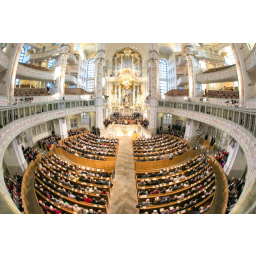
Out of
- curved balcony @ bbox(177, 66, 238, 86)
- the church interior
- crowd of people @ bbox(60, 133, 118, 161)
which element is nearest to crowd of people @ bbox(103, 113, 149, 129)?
the church interior

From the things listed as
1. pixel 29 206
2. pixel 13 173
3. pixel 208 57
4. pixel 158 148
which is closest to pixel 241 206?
pixel 29 206

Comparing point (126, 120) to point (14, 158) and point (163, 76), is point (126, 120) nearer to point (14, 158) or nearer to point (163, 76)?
point (163, 76)

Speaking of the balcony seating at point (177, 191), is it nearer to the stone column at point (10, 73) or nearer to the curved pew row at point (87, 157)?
the curved pew row at point (87, 157)

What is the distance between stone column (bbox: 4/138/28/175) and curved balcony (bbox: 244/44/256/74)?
15.5m

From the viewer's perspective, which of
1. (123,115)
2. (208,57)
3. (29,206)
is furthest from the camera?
(123,115)

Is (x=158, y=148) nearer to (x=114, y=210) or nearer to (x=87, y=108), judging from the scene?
(x=114, y=210)

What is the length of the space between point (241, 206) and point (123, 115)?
985 inches

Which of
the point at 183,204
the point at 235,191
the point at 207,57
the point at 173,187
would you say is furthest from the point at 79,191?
the point at 207,57

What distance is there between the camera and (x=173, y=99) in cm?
1942

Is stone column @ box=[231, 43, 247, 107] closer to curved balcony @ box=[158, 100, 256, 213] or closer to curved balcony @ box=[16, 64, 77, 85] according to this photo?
curved balcony @ box=[158, 100, 256, 213]

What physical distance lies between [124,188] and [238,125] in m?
7.51

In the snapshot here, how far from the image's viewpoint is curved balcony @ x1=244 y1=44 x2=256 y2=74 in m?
8.45

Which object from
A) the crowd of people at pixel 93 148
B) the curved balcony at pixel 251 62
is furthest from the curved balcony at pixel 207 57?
the crowd of people at pixel 93 148

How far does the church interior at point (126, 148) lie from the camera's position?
6.62 m
